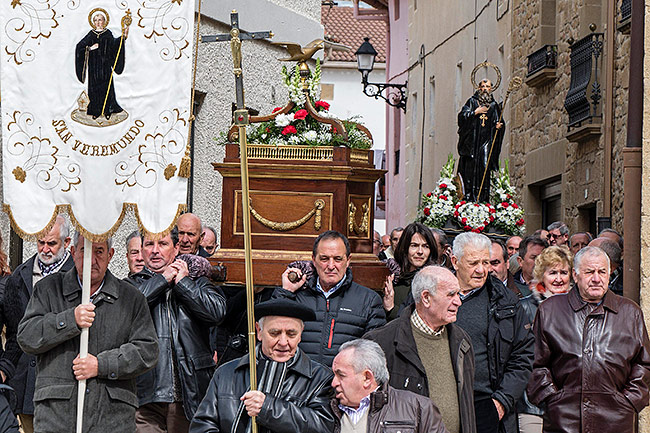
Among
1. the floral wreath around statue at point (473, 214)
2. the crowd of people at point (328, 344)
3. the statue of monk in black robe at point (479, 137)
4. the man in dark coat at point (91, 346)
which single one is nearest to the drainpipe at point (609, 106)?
the statue of monk in black robe at point (479, 137)

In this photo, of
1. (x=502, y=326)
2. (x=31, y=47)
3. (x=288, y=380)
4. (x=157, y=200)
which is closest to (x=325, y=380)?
(x=288, y=380)

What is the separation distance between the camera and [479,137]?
17.2m

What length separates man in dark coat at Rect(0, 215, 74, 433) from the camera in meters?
8.06

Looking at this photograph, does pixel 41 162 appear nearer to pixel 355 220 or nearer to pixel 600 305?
pixel 355 220

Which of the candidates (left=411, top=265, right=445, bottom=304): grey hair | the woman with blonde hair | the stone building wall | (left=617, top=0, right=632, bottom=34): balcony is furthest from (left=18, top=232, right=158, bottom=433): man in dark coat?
the stone building wall

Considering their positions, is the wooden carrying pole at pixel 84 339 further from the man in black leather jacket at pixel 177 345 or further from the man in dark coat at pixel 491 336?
the man in dark coat at pixel 491 336

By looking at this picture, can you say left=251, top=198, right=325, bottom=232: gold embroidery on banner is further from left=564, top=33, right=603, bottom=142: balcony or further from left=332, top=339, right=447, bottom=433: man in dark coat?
left=564, top=33, right=603, bottom=142: balcony

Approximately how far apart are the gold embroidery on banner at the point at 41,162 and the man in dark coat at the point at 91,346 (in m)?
0.34

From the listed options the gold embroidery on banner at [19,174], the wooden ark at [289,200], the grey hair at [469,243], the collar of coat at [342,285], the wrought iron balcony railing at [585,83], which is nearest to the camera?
the gold embroidery on banner at [19,174]

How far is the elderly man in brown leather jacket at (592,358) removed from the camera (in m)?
8.10

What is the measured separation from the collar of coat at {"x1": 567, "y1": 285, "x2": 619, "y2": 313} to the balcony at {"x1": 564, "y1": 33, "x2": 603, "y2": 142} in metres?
9.19

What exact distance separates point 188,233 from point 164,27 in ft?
8.13

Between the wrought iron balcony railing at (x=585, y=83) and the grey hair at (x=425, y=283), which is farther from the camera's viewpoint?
the wrought iron balcony railing at (x=585, y=83)

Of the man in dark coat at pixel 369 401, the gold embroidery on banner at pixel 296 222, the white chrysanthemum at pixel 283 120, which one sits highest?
the white chrysanthemum at pixel 283 120
